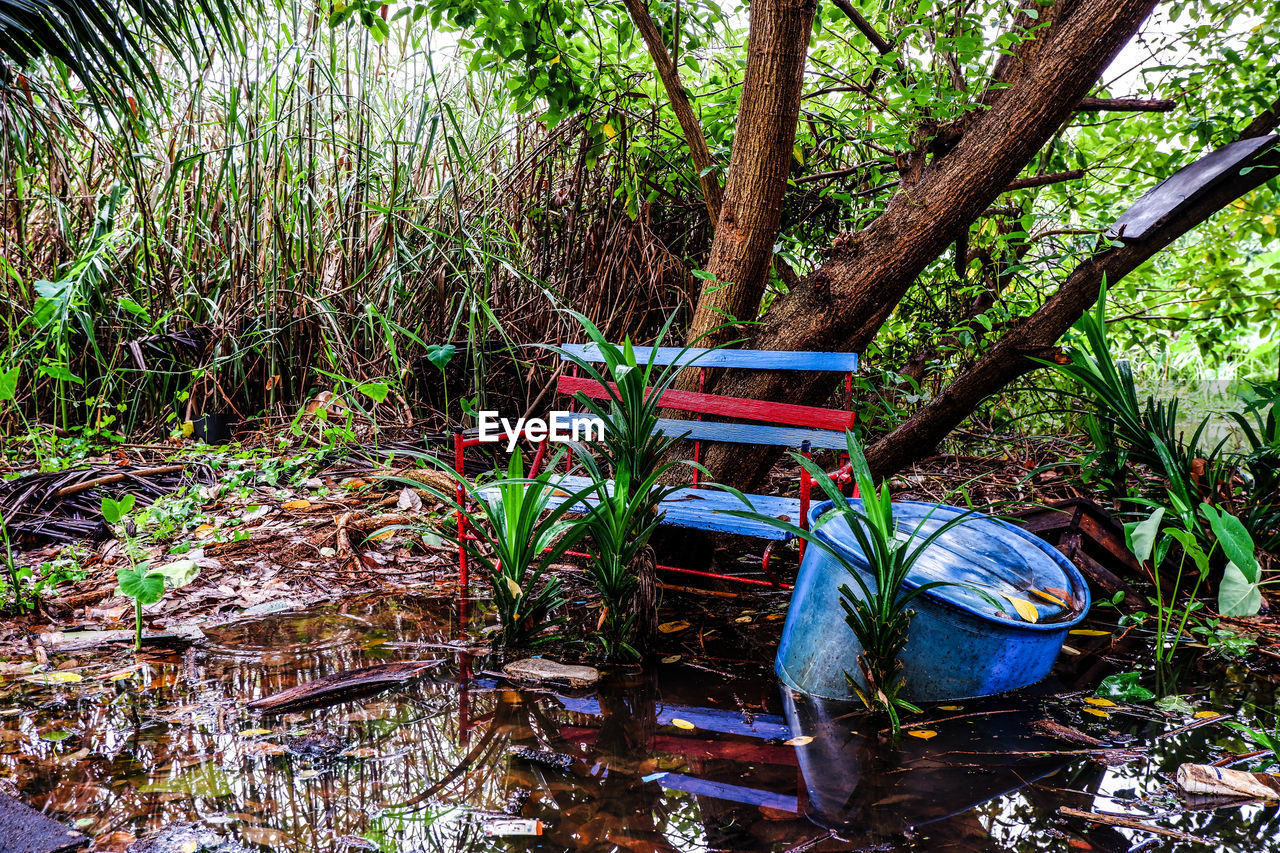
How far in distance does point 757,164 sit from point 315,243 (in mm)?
2581

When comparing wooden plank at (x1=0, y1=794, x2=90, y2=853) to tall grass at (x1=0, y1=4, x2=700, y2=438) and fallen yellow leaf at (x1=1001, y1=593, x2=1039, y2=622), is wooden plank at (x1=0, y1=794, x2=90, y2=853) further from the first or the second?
tall grass at (x1=0, y1=4, x2=700, y2=438)

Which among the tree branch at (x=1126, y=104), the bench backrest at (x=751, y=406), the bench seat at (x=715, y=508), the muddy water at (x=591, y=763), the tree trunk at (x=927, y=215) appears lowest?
the muddy water at (x=591, y=763)

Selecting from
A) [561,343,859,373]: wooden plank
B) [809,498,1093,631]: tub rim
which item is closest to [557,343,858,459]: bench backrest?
[561,343,859,373]: wooden plank

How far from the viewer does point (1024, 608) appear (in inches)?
79.1

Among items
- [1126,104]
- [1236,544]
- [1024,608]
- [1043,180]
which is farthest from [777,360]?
[1126,104]

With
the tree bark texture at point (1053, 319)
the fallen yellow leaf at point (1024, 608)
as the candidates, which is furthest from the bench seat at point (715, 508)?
the tree bark texture at point (1053, 319)

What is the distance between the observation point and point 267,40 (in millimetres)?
4184

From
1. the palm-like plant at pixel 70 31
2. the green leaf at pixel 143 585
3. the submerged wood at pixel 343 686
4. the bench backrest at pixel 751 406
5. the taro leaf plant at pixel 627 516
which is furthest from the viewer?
the bench backrest at pixel 751 406

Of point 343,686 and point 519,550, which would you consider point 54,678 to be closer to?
point 343,686

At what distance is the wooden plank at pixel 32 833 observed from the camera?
1155mm

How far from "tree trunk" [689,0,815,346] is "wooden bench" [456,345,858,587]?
0.25 meters

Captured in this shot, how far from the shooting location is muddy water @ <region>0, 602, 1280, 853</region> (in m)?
1.29

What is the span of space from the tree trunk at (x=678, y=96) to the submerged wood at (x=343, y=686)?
7.43 feet

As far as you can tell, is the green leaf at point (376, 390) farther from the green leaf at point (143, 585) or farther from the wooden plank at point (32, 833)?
the wooden plank at point (32, 833)
